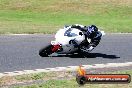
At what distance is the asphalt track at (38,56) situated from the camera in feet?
50.6

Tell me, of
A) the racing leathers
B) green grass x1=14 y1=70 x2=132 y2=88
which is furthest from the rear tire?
green grass x1=14 y1=70 x2=132 y2=88

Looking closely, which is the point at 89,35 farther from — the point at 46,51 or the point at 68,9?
the point at 68,9

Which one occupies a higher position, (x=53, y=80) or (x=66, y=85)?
(x=66, y=85)

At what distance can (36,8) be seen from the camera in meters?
45.9

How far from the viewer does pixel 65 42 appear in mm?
16688

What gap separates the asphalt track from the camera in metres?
15.4

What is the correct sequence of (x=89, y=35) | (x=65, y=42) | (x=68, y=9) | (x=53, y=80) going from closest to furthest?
(x=53, y=80), (x=65, y=42), (x=89, y=35), (x=68, y=9)

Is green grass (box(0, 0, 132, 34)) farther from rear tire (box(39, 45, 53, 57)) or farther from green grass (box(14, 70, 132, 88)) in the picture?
green grass (box(14, 70, 132, 88))

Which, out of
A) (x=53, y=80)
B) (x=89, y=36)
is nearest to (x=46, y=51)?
(x=89, y=36)

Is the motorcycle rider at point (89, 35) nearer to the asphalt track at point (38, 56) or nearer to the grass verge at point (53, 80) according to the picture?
the asphalt track at point (38, 56)

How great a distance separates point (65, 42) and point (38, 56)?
127cm

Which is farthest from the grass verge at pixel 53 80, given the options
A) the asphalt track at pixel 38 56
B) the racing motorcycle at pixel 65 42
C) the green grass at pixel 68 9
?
the green grass at pixel 68 9

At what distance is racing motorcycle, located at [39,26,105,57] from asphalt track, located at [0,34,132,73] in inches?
12.2

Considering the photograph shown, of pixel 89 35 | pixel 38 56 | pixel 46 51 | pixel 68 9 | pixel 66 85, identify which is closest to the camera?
pixel 66 85
